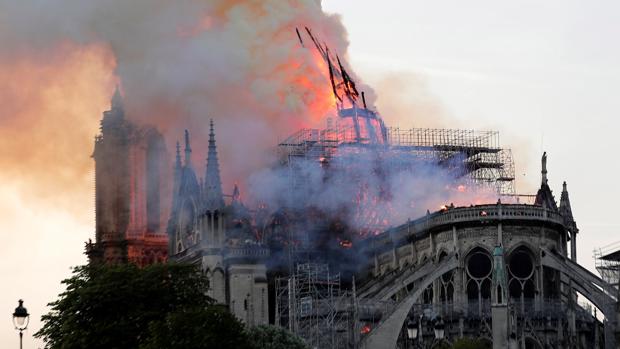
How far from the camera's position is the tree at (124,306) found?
103m

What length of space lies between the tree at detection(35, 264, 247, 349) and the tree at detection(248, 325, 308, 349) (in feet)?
13.5

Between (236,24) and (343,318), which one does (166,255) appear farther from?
(343,318)

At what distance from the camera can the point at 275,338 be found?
112000 mm

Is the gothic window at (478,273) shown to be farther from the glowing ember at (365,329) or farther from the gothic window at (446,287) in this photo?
the glowing ember at (365,329)

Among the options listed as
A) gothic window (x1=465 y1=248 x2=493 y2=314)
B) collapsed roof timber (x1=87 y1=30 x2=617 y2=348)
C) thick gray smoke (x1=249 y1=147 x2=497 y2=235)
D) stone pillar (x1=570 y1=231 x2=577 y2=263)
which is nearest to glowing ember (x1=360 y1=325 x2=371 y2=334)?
collapsed roof timber (x1=87 y1=30 x2=617 y2=348)

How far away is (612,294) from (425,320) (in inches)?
497

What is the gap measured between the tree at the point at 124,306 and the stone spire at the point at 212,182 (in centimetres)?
3228

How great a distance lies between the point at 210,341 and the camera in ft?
313

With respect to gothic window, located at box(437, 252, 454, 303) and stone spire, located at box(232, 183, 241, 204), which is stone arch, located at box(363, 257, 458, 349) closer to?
gothic window, located at box(437, 252, 454, 303)

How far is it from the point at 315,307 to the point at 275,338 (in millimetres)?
20267

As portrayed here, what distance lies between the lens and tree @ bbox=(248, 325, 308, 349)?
11100 cm

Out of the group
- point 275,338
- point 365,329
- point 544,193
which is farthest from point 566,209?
point 275,338

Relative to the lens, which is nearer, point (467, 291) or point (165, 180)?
point (467, 291)

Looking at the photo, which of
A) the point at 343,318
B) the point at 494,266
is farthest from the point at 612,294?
the point at 343,318
